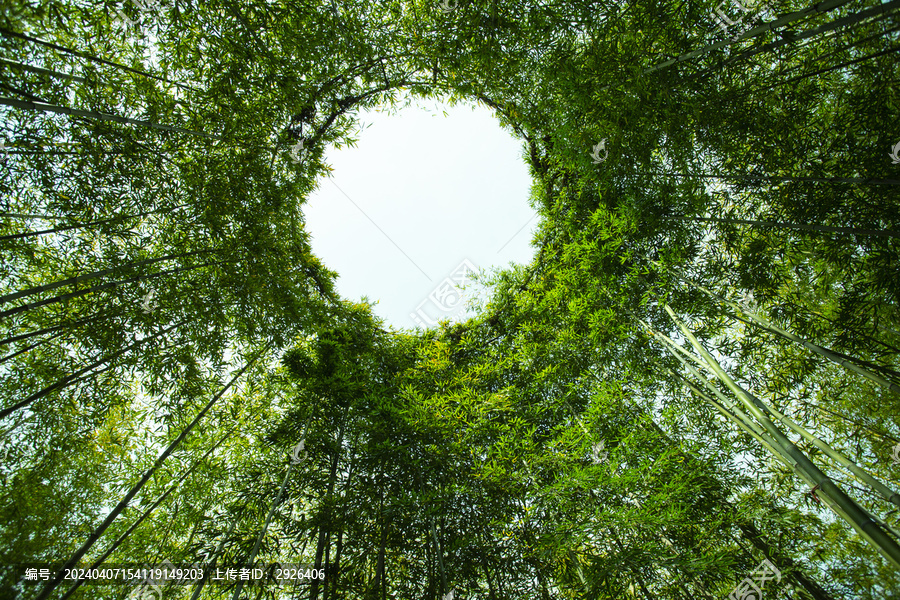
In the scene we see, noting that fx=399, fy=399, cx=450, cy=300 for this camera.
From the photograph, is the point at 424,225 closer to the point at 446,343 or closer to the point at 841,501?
the point at 446,343

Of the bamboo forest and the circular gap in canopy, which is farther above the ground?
the circular gap in canopy

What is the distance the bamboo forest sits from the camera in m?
2.38

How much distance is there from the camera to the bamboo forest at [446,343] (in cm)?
238

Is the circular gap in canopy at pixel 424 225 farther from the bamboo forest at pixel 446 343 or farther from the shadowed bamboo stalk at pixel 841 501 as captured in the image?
the shadowed bamboo stalk at pixel 841 501

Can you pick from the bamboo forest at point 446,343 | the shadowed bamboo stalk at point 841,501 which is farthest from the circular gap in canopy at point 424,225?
the shadowed bamboo stalk at point 841,501

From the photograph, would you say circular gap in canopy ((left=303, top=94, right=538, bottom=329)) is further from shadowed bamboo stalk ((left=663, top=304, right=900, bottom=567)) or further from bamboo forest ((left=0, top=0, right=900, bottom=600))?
shadowed bamboo stalk ((left=663, top=304, right=900, bottom=567))

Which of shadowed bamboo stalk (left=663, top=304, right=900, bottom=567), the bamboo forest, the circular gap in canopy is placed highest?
the circular gap in canopy

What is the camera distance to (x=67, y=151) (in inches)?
95.2

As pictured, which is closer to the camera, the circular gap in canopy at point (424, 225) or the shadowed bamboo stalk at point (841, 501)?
the shadowed bamboo stalk at point (841, 501)

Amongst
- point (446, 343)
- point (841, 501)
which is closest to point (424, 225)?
point (446, 343)

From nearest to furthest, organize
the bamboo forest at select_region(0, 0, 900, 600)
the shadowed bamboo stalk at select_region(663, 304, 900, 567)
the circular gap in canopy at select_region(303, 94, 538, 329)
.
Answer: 1. the shadowed bamboo stalk at select_region(663, 304, 900, 567)
2. the bamboo forest at select_region(0, 0, 900, 600)
3. the circular gap in canopy at select_region(303, 94, 538, 329)

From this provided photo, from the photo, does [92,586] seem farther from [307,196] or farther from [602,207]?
[602,207]

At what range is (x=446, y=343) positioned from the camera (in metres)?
3.71

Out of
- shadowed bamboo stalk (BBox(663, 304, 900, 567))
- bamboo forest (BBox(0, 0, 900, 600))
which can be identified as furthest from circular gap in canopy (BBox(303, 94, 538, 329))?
shadowed bamboo stalk (BBox(663, 304, 900, 567))
